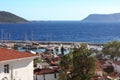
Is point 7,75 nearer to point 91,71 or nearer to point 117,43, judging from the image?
point 91,71

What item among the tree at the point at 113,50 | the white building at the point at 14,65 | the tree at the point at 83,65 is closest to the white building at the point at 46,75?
the tree at the point at 83,65

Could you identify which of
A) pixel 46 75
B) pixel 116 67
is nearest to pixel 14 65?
pixel 46 75

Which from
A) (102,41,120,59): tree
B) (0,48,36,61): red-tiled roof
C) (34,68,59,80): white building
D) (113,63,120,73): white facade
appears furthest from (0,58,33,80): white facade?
(102,41,120,59): tree

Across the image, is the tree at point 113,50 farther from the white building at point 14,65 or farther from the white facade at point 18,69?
the white building at point 14,65

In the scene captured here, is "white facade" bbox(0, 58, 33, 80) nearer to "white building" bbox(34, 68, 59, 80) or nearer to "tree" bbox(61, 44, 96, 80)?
"tree" bbox(61, 44, 96, 80)

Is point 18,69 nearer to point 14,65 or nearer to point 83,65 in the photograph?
point 14,65

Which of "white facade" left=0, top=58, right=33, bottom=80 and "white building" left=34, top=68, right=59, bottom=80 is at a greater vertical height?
"white facade" left=0, top=58, right=33, bottom=80

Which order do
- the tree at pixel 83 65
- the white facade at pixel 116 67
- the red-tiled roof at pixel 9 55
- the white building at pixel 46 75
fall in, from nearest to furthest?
the red-tiled roof at pixel 9 55 → the tree at pixel 83 65 → the white building at pixel 46 75 → the white facade at pixel 116 67

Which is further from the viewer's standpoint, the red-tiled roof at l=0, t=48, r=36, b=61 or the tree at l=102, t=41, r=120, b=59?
the tree at l=102, t=41, r=120, b=59
